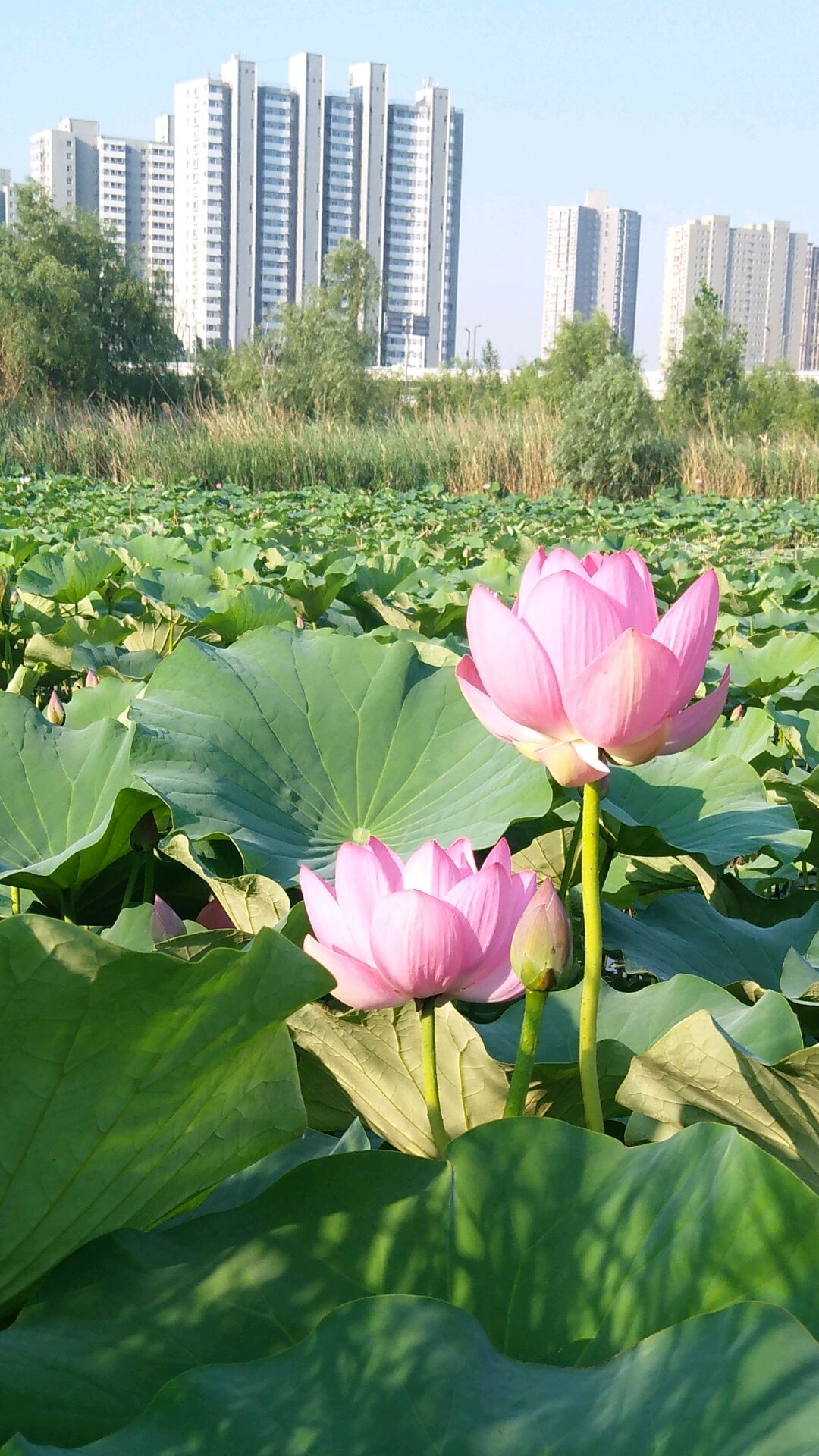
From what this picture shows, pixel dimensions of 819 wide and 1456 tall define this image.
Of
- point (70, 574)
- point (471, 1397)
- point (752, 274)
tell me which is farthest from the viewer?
point (752, 274)

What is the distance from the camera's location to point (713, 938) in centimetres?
79

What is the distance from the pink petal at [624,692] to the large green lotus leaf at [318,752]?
1.08 feet

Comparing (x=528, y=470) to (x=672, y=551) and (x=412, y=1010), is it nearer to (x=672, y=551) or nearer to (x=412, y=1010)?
(x=672, y=551)

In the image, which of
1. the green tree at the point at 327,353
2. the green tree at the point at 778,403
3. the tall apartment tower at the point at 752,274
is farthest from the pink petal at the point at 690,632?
the tall apartment tower at the point at 752,274

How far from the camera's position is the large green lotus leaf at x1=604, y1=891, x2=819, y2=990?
75cm

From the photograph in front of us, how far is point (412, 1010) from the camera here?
0.48m

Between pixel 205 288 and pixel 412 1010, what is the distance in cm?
8764

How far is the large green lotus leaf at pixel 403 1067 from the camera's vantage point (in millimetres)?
479

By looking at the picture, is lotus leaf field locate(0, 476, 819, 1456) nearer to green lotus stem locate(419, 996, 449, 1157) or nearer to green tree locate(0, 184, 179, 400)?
green lotus stem locate(419, 996, 449, 1157)

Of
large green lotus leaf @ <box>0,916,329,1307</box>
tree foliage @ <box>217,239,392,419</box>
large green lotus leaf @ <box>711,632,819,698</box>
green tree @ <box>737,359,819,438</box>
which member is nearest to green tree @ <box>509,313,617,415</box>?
green tree @ <box>737,359,819,438</box>

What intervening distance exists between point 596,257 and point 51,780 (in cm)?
11891

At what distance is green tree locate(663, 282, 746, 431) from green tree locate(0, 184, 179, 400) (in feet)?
35.7

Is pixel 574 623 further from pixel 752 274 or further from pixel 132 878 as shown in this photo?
pixel 752 274

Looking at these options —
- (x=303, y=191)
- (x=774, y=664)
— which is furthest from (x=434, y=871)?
(x=303, y=191)
